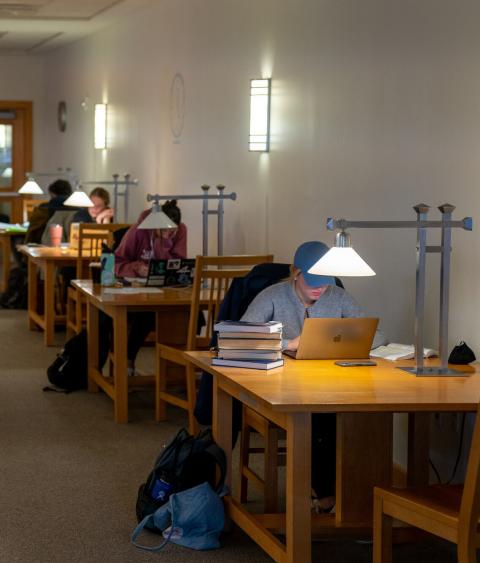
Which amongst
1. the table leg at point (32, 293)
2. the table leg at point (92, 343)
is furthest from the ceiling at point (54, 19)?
the table leg at point (92, 343)

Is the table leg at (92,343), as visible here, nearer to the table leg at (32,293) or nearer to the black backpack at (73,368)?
the black backpack at (73,368)

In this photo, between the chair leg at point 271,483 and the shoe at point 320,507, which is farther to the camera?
the chair leg at point 271,483

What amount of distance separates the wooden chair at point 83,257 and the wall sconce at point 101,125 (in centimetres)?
238

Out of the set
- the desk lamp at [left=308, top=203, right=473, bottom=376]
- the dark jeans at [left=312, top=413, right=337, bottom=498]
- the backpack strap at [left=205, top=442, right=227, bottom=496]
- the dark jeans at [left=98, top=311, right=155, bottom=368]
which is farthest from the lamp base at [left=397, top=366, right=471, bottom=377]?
the dark jeans at [left=98, top=311, right=155, bottom=368]

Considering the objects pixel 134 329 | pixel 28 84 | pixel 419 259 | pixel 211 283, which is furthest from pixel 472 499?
pixel 28 84

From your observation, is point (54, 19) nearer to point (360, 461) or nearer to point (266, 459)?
point (266, 459)

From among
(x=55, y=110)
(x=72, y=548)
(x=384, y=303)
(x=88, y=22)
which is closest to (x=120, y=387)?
(x=384, y=303)

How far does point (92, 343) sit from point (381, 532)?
138 inches

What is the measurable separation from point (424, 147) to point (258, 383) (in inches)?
61.2

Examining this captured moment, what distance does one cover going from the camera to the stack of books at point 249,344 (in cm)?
366

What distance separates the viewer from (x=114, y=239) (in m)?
7.28

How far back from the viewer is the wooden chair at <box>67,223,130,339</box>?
759 centimetres

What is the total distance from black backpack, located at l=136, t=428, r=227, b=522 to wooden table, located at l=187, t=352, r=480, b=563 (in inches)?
2.4

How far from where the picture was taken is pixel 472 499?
8.87 ft
